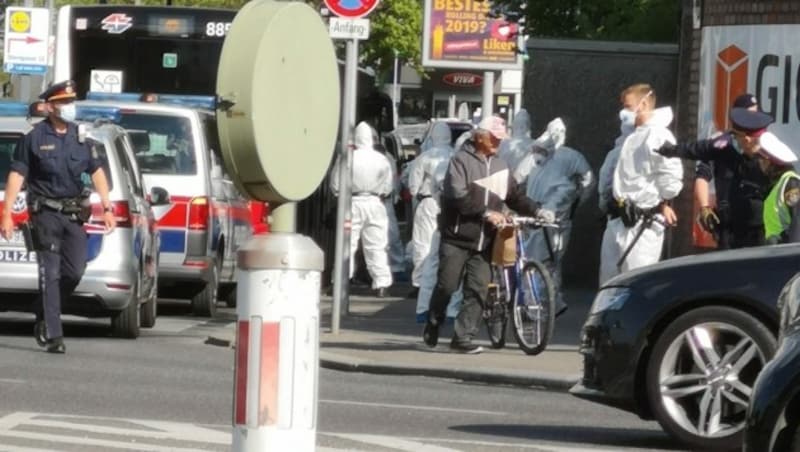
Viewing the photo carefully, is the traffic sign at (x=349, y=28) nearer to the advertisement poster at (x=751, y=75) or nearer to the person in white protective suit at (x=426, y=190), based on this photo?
the advertisement poster at (x=751, y=75)

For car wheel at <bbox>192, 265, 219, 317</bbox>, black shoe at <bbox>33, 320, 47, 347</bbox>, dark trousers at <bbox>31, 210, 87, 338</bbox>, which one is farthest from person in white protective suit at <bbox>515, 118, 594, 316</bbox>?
black shoe at <bbox>33, 320, 47, 347</bbox>

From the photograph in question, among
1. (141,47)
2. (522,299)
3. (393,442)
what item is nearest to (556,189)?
(522,299)

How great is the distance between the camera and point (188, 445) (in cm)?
1042

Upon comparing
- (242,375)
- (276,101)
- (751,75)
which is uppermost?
(276,101)

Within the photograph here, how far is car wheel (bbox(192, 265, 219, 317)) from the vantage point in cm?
2038

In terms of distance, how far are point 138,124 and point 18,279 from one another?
3541 mm

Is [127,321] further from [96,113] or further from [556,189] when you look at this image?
[556,189]

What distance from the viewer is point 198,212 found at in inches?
781

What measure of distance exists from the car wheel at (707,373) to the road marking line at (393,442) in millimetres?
1098

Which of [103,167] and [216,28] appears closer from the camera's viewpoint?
[103,167]

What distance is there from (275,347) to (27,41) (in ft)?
94.0

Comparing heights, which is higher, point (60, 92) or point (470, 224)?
point (60, 92)

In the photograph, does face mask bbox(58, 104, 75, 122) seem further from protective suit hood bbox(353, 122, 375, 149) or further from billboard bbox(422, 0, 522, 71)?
billboard bbox(422, 0, 522, 71)

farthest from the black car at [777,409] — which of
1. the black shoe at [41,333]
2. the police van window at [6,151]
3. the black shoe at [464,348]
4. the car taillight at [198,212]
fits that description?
the car taillight at [198,212]
